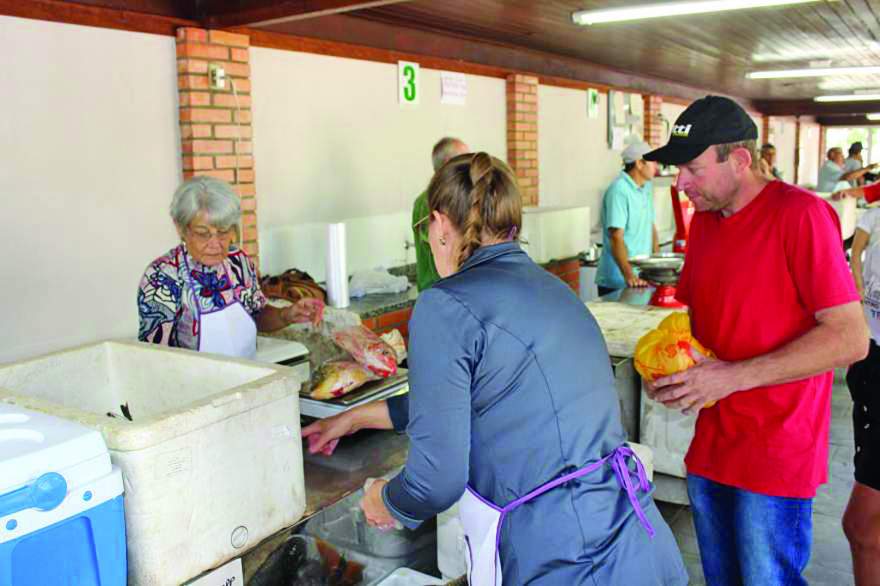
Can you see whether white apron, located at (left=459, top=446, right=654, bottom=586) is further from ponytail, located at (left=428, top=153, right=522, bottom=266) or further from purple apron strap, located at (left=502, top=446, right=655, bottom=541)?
ponytail, located at (left=428, top=153, right=522, bottom=266)

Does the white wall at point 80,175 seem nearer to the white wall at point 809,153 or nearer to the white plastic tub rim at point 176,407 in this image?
the white plastic tub rim at point 176,407

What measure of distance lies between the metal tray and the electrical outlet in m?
2.63

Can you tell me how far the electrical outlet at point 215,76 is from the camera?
4340 mm

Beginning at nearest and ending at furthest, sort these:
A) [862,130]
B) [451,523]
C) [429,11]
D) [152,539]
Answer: [152,539] < [451,523] < [429,11] < [862,130]

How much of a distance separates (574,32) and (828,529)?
4.31 meters

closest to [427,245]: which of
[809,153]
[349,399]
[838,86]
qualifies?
[349,399]

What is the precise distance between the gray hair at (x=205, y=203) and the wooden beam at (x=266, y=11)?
58.1 inches

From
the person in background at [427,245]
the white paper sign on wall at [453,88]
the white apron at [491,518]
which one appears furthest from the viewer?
the white paper sign on wall at [453,88]

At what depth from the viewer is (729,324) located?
85.7 inches

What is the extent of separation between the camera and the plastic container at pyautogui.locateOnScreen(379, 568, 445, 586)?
205 centimetres

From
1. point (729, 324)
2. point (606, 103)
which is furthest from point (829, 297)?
point (606, 103)

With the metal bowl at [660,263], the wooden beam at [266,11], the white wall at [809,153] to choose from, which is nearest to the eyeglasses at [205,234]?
the wooden beam at [266,11]

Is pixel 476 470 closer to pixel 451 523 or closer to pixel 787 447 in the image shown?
pixel 451 523

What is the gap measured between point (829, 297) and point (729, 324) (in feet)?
0.93
